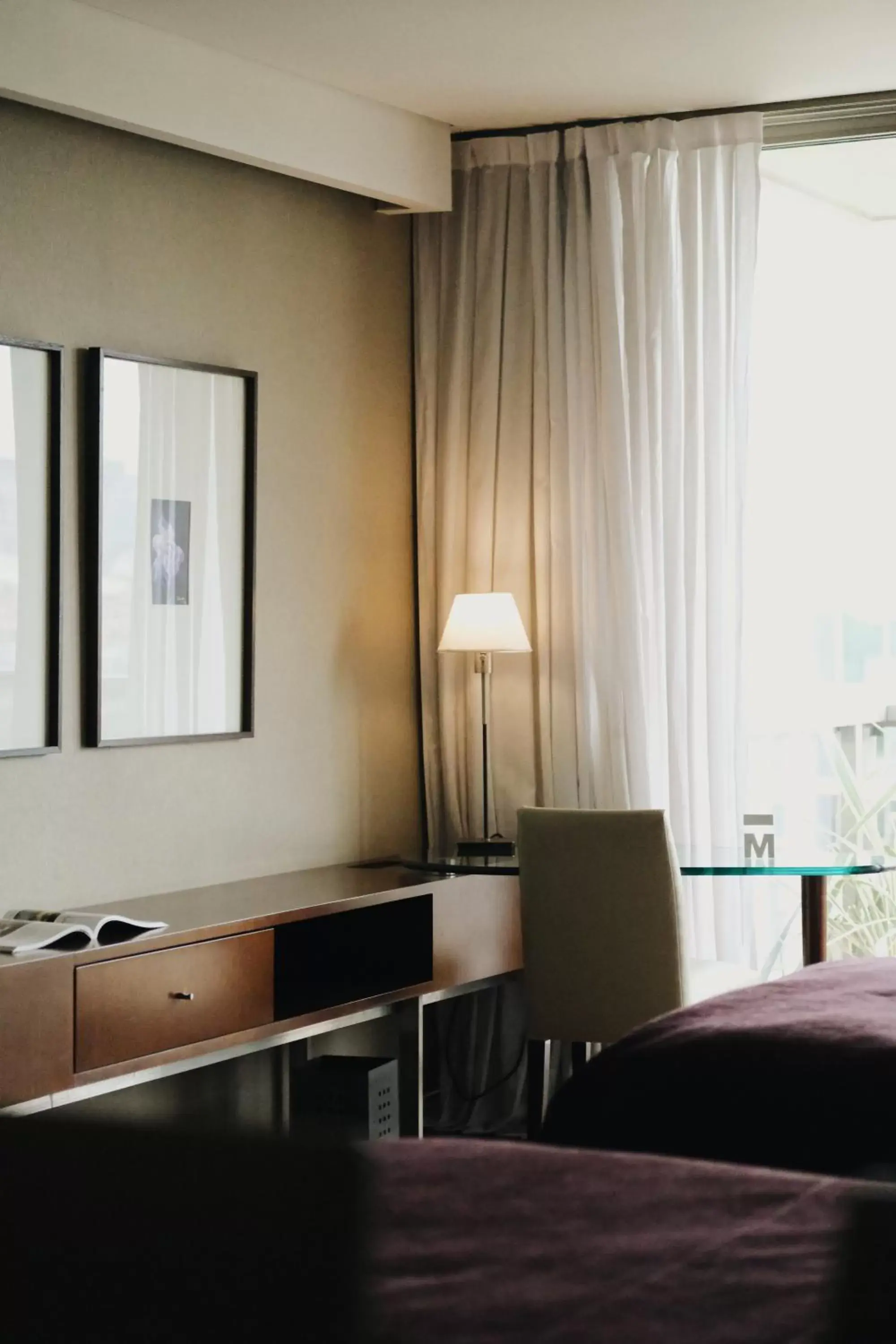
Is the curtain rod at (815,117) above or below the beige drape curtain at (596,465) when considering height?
above

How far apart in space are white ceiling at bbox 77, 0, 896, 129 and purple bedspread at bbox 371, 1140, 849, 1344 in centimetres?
267

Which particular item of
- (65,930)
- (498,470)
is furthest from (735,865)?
(65,930)

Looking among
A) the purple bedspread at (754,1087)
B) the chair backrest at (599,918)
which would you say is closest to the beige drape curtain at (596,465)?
the chair backrest at (599,918)

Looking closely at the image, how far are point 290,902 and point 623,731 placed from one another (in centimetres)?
114

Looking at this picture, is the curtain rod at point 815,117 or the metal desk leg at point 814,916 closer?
the metal desk leg at point 814,916

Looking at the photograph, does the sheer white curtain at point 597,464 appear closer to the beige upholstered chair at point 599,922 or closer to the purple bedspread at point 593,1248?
the beige upholstered chair at point 599,922

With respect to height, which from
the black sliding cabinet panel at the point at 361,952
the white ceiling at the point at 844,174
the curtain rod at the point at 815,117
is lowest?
the black sliding cabinet panel at the point at 361,952

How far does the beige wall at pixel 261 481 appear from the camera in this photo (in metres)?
3.40

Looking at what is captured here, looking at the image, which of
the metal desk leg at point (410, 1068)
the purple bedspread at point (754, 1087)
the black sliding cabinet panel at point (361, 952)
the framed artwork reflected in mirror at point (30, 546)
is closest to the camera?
the purple bedspread at point (754, 1087)

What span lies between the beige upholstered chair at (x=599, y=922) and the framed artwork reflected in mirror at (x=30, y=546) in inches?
44.0

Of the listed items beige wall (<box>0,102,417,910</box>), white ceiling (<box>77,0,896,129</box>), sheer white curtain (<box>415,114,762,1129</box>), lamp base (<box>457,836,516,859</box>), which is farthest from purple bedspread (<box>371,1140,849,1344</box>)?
white ceiling (<box>77,0,896,129</box>)

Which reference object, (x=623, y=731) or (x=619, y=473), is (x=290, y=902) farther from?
(x=619, y=473)

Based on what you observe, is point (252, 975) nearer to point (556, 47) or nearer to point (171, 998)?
point (171, 998)

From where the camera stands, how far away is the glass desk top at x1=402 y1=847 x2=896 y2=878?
358 cm
